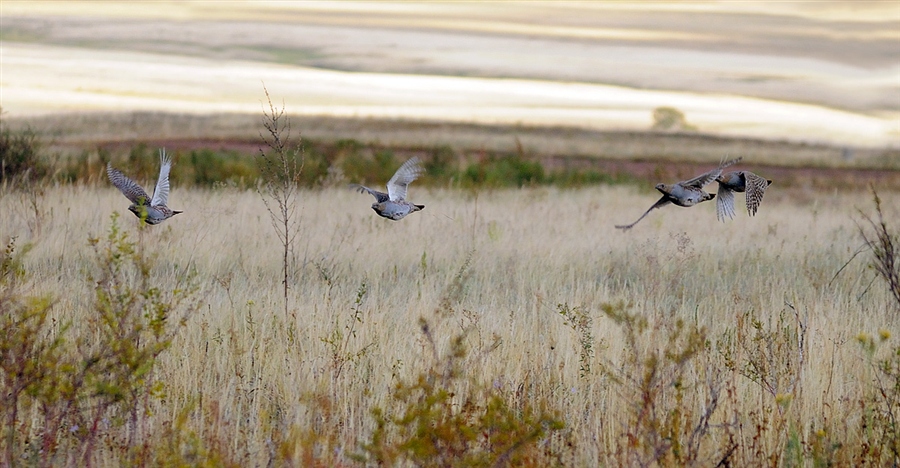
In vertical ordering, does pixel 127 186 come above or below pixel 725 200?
below

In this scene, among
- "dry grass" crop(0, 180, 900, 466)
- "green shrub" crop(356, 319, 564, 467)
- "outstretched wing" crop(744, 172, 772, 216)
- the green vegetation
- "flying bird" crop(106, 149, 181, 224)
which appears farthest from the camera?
the green vegetation

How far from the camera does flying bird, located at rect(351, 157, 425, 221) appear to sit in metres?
6.92

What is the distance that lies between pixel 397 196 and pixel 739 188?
275 centimetres

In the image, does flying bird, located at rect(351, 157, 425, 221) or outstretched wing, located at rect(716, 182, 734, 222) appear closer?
outstretched wing, located at rect(716, 182, 734, 222)

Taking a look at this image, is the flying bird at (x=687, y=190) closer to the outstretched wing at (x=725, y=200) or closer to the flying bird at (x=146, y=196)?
the outstretched wing at (x=725, y=200)

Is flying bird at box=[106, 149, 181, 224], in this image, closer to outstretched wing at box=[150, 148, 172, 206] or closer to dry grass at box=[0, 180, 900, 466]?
outstretched wing at box=[150, 148, 172, 206]

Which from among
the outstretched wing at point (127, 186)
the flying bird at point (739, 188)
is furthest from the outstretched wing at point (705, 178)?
the outstretched wing at point (127, 186)

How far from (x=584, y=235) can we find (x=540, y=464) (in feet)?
25.7

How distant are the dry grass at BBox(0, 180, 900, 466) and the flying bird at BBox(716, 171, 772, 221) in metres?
0.79

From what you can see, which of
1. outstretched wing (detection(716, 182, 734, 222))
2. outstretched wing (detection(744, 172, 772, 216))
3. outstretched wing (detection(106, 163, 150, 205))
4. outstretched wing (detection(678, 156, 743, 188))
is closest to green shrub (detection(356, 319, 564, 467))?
outstretched wing (detection(678, 156, 743, 188))

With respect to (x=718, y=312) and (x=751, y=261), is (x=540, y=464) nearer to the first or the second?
(x=718, y=312)

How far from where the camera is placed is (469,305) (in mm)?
7391

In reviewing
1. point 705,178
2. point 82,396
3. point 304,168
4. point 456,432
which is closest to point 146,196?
point 82,396

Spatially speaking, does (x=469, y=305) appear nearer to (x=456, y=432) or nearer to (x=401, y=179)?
(x=401, y=179)
